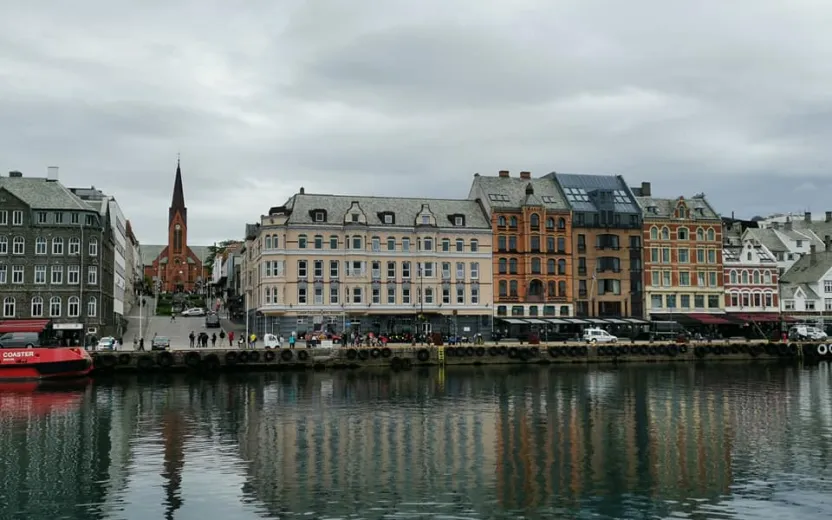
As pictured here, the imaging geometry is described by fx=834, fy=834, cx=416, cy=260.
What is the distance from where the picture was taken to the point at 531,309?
333 ft

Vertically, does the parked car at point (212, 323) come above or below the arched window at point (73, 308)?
below

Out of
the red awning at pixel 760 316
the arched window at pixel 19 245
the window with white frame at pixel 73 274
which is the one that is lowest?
the red awning at pixel 760 316

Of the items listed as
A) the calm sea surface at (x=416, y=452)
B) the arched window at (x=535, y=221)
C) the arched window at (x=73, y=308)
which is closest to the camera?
the calm sea surface at (x=416, y=452)

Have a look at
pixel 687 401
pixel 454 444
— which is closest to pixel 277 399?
pixel 454 444

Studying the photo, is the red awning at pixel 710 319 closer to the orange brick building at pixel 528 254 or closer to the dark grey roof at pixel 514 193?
the orange brick building at pixel 528 254

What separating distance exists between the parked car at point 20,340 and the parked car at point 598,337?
54.9 metres

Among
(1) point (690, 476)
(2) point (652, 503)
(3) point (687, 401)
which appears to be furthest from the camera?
(3) point (687, 401)

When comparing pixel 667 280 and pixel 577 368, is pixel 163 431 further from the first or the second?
pixel 667 280

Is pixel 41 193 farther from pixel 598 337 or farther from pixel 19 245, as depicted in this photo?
pixel 598 337

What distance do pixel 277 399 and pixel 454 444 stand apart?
20.0 metres

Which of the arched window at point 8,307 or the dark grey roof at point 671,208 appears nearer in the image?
the arched window at point 8,307

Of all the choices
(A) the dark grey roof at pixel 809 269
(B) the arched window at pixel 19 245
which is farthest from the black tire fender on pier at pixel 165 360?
(A) the dark grey roof at pixel 809 269

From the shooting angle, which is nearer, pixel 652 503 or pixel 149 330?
pixel 652 503

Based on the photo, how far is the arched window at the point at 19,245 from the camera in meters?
82.5
